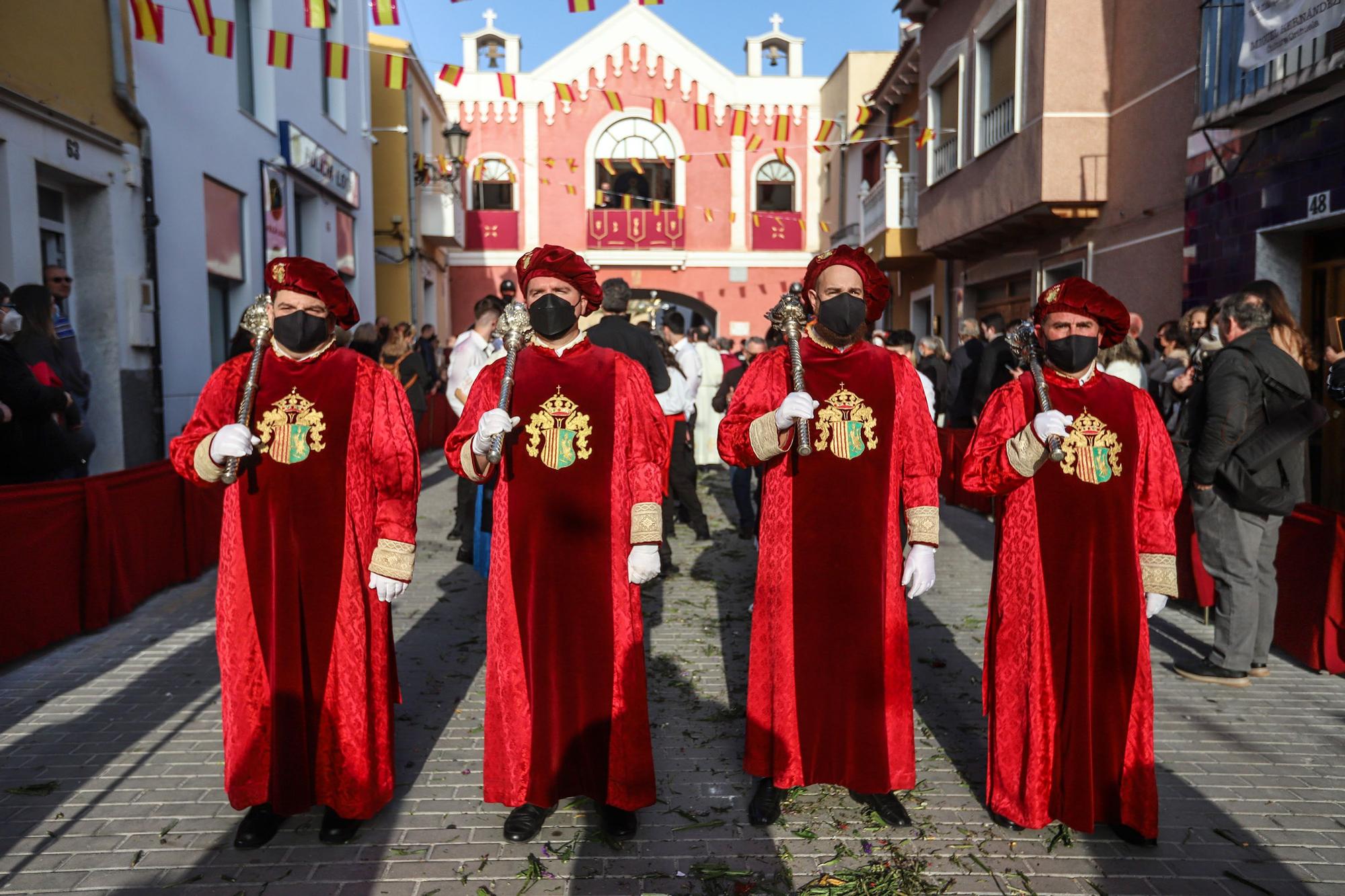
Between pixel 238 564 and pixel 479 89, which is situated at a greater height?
pixel 479 89

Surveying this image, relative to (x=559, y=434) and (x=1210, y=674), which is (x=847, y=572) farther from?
(x=1210, y=674)

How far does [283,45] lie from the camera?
11.6 meters

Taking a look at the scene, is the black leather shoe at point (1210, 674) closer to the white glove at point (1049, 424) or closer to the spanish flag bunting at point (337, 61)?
the white glove at point (1049, 424)

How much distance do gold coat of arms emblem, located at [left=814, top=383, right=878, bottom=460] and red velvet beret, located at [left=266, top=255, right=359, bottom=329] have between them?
1642 millimetres

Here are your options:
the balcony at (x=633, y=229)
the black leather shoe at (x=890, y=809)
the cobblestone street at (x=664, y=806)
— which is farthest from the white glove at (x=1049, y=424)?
the balcony at (x=633, y=229)

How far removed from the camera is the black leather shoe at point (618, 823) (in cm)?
341

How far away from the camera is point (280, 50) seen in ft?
38.6

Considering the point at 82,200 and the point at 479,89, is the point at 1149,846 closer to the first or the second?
the point at 82,200

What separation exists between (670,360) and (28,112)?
18.3ft

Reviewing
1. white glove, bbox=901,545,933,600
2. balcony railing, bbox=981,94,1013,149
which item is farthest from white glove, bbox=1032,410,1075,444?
balcony railing, bbox=981,94,1013,149

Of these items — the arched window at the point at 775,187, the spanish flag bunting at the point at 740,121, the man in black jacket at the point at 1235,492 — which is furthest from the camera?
the arched window at the point at 775,187

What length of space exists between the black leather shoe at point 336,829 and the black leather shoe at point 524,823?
0.53 m

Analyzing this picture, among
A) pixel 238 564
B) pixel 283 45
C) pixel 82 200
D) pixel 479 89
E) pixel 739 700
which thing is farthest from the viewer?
pixel 479 89

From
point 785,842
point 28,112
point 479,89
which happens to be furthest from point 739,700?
point 479,89
